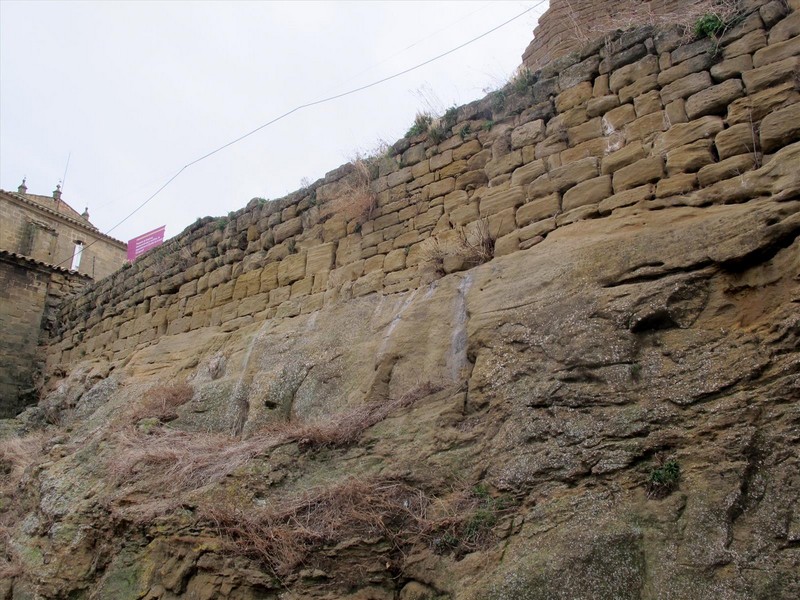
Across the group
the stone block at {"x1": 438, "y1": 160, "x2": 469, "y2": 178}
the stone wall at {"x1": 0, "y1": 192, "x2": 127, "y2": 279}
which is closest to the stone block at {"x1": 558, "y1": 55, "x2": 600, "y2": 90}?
the stone block at {"x1": 438, "y1": 160, "x2": 469, "y2": 178}

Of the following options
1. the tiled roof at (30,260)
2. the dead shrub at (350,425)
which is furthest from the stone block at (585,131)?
the tiled roof at (30,260)

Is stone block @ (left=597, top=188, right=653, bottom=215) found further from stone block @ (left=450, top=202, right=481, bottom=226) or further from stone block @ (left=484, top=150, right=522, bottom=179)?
stone block @ (left=450, top=202, right=481, bottom=226)

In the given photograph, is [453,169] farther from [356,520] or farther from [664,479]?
[664,479]

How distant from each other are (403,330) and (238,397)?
198 centimetres

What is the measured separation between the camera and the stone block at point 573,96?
5.60 meters

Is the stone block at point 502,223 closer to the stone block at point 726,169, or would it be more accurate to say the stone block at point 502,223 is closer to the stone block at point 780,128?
the stone block at point 726,169

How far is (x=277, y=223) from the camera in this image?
821 cm

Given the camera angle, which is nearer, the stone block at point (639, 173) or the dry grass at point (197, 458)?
the dry grass at point (197, 458)

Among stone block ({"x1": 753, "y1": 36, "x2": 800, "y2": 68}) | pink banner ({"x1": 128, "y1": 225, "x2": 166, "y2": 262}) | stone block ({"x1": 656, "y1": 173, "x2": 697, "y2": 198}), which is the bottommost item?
stone block ({"x1": 656, "y1": 173, "x2": 697, "y2": 198})

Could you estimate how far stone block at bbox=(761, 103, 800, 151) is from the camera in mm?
4223

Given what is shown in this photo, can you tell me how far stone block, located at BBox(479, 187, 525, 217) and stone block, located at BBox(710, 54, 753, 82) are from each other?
174cm

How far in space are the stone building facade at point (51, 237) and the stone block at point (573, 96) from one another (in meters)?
18.6

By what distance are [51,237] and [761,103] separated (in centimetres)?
2385

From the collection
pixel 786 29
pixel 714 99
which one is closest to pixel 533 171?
pixel 714 99
